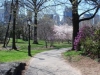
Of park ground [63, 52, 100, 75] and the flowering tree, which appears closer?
park ground [63, 52, 100, 75]

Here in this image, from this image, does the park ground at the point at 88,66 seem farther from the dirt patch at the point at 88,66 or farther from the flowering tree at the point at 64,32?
the flowering tree at the point at 64,32

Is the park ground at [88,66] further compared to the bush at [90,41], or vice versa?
the bush at [90,41]

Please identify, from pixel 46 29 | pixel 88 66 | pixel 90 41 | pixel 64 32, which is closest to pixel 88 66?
pixel 88 66

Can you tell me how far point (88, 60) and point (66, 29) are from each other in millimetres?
51530

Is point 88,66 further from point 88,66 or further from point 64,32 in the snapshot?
point 64,32

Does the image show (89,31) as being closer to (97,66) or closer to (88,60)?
(88,60)

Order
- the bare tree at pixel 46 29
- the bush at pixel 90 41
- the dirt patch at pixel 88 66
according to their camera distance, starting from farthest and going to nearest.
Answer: the bare tree at pixel 46 29 → the bush at pixel 90 41 → the dirt patch at pixel 88 66

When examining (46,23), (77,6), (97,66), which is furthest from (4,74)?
(46,23)

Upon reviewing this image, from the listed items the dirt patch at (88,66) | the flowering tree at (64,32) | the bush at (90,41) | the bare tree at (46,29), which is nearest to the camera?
the dirt patch at (88,66)

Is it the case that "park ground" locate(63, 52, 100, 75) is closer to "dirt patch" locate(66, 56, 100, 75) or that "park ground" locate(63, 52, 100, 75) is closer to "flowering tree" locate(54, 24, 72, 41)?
"dirt patch" locate(66, 56, 100, 75)

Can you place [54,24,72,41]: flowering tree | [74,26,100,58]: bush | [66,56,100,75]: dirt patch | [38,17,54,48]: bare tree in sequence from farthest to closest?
[54,24,72,41]: flowering tree
[38,17,54,48]: bare tree
[74,26,100,58]: bush
[66,56,100,75]: dirt patch

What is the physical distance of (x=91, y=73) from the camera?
12266 millimetres

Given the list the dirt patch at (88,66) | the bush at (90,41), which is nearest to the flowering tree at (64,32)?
the bush at (90,41)

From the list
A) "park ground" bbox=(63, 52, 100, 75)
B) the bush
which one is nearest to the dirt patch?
"park ground" bbox=(63, 52, 100, 75)
